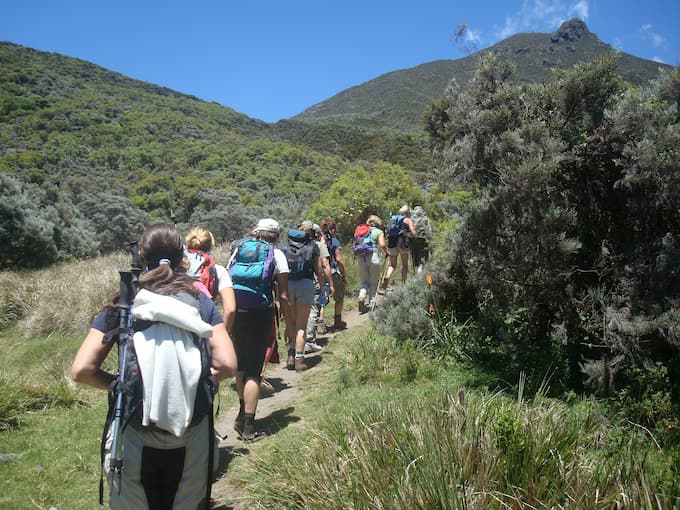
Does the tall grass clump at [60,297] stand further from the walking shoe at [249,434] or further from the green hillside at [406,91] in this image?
the green hillside at [406,91]

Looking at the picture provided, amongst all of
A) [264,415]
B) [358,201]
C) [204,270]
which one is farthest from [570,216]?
[358,201]

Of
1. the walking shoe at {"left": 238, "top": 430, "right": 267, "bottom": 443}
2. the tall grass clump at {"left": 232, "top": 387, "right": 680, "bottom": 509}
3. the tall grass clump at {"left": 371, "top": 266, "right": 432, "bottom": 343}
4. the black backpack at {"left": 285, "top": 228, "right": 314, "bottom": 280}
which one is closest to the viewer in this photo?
the tall grass clump at {"left": 232, "top": 387, "right": 680, "bottom": 509}

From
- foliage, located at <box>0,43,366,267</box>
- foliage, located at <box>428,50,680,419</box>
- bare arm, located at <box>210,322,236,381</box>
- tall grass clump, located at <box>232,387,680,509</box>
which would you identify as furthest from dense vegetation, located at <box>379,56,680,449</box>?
foliage, located at <box>0,43,366,267</box>

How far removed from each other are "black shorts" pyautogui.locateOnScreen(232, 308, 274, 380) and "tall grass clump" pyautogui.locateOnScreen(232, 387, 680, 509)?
1214 mm

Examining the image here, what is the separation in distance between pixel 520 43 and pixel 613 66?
9704 centimetres

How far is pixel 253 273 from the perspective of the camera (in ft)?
15.6

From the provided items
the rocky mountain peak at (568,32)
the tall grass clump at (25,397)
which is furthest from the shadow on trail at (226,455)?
the rocky mountain peak at (568,32)

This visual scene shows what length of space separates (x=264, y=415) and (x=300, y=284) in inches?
70.1

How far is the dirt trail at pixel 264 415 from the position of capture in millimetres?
3676

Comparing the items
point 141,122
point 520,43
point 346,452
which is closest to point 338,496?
point 346,452

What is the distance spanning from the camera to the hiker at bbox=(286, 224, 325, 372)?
6.36 metres

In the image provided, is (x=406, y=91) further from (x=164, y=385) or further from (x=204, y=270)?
(x=164, y=385)

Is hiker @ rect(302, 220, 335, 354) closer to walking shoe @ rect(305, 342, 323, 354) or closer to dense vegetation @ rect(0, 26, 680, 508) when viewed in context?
walking shoe @ rect(305, 342, 323, 354)

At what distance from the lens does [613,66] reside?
451 centimetres
